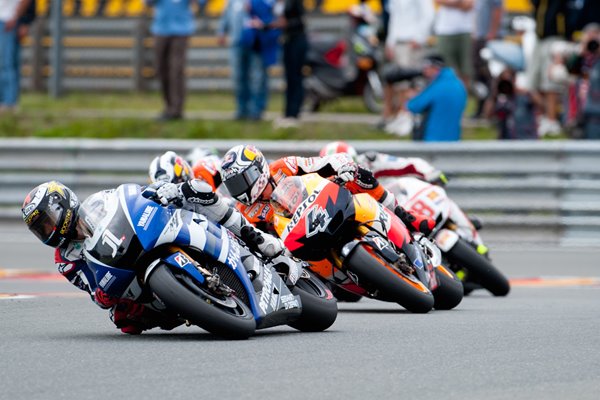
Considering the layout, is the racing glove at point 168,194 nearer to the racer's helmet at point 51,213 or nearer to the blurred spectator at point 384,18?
the racer's helmet at point 51,213

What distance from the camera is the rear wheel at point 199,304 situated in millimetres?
7277

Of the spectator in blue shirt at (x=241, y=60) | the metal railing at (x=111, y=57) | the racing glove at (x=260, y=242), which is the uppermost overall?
the racing glove at (x=260, y=242)

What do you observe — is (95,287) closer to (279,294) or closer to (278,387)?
(279,294)

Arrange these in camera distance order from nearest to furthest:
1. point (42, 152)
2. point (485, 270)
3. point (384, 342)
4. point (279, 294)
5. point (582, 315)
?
1. point (384, 342)
2. point (279, 294)
3. point (582, 315)
4. point (485, 270)
5. point (42, 152)

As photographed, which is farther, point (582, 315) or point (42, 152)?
point (42, 152)

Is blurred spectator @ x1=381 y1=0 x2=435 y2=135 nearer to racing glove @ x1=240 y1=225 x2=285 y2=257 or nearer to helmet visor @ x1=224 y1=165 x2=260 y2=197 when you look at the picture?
helmet visor @ x1=224 y1=165 x2=260 y2=197

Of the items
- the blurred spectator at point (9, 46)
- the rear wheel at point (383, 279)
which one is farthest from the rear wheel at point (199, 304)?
the blurred spectator at point (9, 46)

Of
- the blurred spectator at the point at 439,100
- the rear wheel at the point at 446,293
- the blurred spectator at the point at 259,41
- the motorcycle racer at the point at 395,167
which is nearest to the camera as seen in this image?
the rear wheel at the point at 446,293

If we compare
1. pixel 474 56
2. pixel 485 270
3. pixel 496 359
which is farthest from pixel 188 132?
pixel 496 359

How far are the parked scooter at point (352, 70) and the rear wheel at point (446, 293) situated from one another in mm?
10433

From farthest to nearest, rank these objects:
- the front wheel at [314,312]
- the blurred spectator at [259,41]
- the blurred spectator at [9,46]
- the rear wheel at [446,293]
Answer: the blurred spectator at [9,46], the blurred spectator at [259,41], the rear wheel at [446,293], the front wheel at [314,312]

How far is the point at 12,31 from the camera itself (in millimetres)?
18312

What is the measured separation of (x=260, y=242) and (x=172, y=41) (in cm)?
→ 982

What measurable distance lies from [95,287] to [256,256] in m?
0.96
